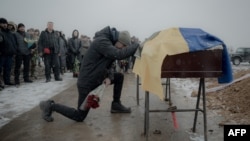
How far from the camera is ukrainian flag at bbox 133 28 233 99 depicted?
399 cm

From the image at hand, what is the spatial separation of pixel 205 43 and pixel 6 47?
8113 mm

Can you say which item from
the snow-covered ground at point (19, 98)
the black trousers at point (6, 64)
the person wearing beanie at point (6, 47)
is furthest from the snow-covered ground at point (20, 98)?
the person wearing beanie at point (6, 47)

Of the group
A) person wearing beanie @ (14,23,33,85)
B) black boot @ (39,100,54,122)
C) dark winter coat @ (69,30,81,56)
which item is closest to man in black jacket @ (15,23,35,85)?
person wearing beanie @ (14,23,33,85)

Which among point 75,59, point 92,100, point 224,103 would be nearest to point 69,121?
point 92,100

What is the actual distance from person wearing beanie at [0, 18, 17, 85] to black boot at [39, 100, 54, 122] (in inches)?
207

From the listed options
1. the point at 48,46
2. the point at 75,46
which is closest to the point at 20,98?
the point at 48,46

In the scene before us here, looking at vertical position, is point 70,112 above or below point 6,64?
below

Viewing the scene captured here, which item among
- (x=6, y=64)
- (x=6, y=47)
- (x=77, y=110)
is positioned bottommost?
(x=77, y=110)

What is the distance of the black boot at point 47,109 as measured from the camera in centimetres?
579

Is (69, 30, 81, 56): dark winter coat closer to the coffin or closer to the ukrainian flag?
the ukrainian flag

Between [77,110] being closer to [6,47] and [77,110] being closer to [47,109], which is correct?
[47,109]

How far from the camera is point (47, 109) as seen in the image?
19.2 feet

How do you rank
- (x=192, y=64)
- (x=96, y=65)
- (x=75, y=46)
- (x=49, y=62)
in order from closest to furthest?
(x=192, y=64) < (x=96, y=65) < (x=49, y=62) < (x=75, y=46)

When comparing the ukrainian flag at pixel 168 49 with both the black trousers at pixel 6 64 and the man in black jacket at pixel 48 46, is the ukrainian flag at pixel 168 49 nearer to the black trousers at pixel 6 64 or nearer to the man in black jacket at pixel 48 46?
the black trousers at pixel 6 64
